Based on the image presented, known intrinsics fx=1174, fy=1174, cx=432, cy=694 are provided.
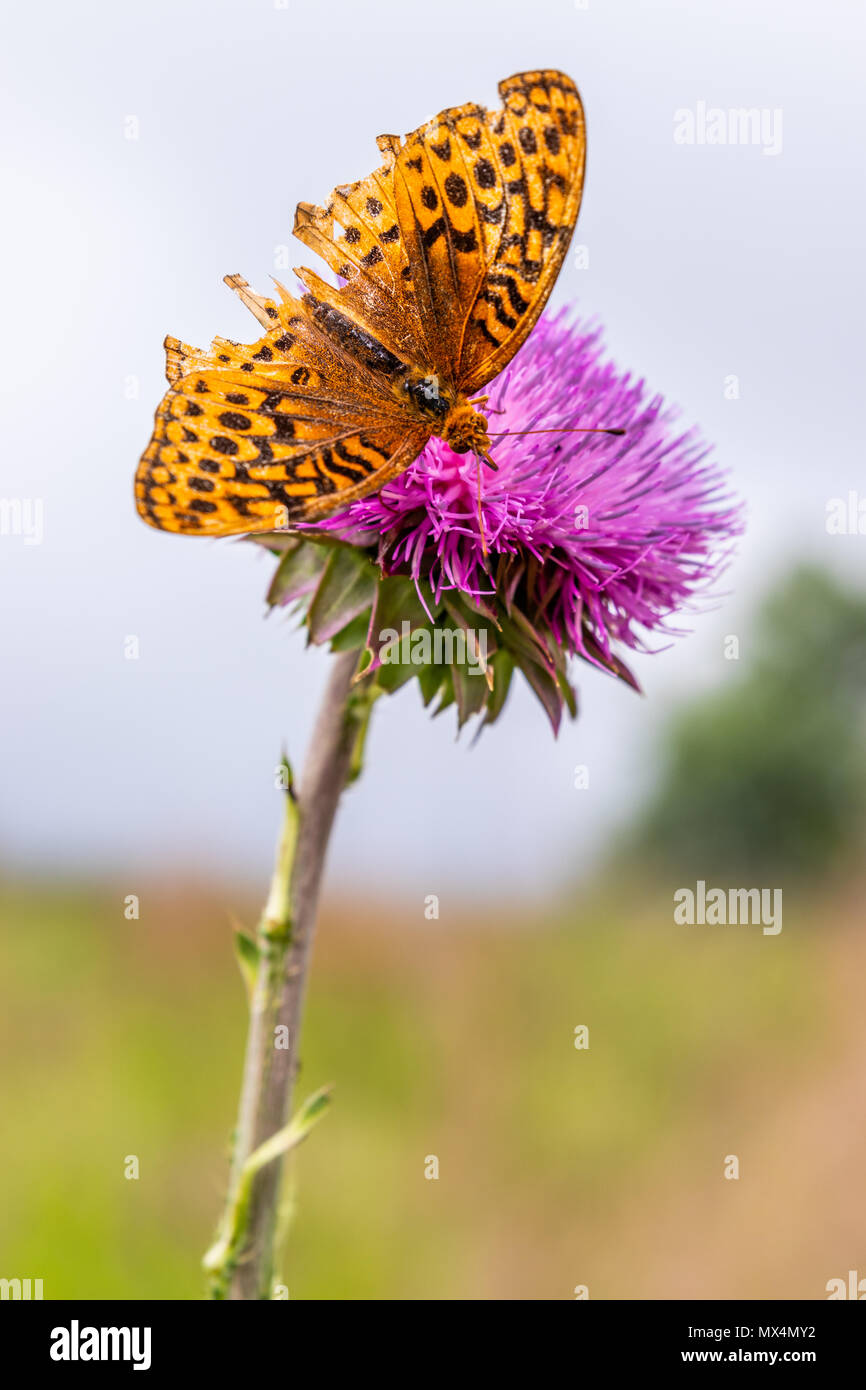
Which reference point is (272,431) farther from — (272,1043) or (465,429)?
(272,1043)

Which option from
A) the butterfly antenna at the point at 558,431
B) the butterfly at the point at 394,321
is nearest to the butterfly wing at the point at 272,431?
the butterfly at the point at 394,321

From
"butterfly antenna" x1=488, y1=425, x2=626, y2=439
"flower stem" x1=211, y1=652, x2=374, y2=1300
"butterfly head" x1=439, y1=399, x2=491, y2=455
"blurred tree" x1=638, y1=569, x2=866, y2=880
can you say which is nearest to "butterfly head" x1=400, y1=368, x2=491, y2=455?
"butterfly head" x1=439, y1=399, x2=491, y2=455

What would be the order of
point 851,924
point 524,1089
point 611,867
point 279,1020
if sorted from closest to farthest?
point 279,1020 → point 524,1089 → point 851,924 → point 611,867

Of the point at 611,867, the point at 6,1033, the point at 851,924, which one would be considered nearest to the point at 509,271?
the point at 6,1033

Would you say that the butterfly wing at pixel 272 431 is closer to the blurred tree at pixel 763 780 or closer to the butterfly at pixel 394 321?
the butterfly at pixel 394 321
